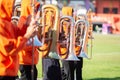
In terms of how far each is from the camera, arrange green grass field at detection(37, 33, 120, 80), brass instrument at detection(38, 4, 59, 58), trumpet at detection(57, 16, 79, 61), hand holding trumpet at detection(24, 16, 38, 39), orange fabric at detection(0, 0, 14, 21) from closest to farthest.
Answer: hand holding trumpet at detection(24, 16, 38, 39)
orange fabric at detection(0, 0, 14, 21)
brass instrument at detection(38, 4, 59, 58)
trumpet at detection(57, 16, 79, 61)
green grass field at detection(37, 33, 120, 80)

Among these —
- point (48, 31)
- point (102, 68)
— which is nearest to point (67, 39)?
point (48, 31)

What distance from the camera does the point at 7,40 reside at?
18.6 ft

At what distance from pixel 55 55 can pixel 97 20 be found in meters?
40.4

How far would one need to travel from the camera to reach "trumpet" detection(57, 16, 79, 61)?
9.61 meters

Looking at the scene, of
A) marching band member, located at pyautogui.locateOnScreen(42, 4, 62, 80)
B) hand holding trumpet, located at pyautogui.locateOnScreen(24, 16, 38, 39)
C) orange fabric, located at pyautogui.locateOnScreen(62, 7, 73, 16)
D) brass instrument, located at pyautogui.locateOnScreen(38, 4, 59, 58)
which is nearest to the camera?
hand holding trumpet, located at pyautogui.locateOnScreen(24, 16, 38, 39)

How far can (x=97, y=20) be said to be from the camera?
48.6 meters

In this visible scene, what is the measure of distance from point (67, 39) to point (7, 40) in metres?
4.14

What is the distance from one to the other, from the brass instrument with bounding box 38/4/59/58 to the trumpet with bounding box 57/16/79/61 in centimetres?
87

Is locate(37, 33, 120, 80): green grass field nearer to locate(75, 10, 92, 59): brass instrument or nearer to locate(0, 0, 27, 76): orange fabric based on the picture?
locate(75, 10, 92, 59): brass instrument

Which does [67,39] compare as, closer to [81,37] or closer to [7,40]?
[81,37]

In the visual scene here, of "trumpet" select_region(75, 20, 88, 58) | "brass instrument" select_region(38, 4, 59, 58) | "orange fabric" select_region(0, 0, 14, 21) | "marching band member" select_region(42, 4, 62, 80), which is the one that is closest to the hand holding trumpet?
"orange fabric" select_region(0, 0, 14, 21)

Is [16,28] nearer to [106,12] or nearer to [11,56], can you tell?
[11,56]

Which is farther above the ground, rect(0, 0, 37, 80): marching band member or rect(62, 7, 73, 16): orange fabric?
rect(62, 7, 73, 16): orange fabric

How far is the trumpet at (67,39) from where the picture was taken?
31.5 feet
